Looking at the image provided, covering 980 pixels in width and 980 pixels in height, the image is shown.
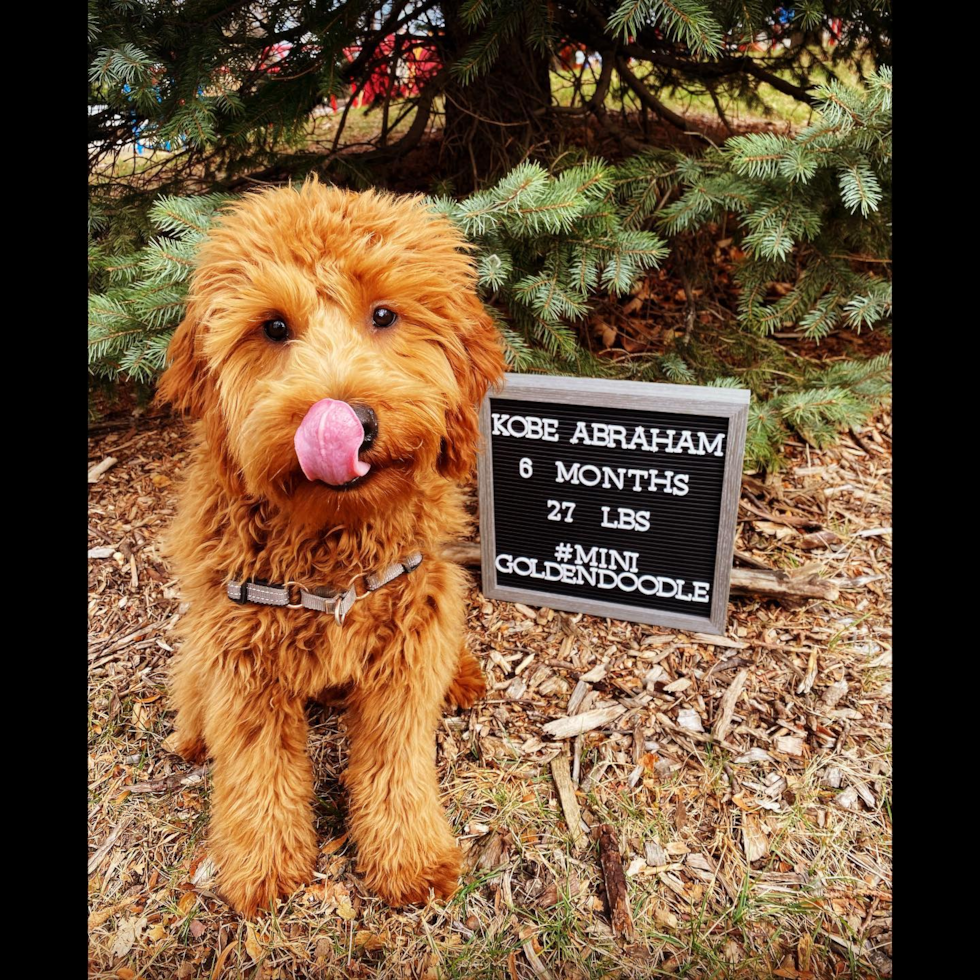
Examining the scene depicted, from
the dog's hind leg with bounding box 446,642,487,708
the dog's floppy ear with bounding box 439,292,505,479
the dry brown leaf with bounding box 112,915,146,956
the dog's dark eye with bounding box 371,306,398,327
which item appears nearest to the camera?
the dog's dark eye with bounding box 371,306,398,327

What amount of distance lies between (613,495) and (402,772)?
4.05 feet

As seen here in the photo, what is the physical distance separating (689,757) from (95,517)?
8.72 ft

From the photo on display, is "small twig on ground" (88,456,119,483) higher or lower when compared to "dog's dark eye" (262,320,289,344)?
lower

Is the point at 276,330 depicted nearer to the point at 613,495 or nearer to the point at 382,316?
the point at 382,316

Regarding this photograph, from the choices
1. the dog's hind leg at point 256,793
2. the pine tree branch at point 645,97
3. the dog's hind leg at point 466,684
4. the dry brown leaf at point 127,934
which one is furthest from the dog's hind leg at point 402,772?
the pine tree branch at point 645,97

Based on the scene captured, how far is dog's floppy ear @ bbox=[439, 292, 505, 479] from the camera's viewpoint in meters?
1.77

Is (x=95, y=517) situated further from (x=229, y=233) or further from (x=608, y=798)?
(x=608, y=798)

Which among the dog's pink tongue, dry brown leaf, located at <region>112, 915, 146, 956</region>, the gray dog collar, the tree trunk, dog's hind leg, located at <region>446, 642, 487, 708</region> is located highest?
the tree trunk

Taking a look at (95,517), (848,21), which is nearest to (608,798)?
(95,517)

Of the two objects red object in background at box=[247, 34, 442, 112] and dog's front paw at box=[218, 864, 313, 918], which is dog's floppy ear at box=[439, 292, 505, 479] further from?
red object in background at box=[247, 34, 442, 112]

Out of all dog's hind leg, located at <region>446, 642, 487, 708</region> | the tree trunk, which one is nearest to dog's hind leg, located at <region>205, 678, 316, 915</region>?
dog's hind leg, located at <region>446, 642, 487, 708</region>

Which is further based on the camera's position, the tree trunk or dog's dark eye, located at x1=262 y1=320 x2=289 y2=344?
the tree trunk

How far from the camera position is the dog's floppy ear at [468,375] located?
5.81 feet

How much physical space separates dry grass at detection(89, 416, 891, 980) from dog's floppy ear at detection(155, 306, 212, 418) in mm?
1228
